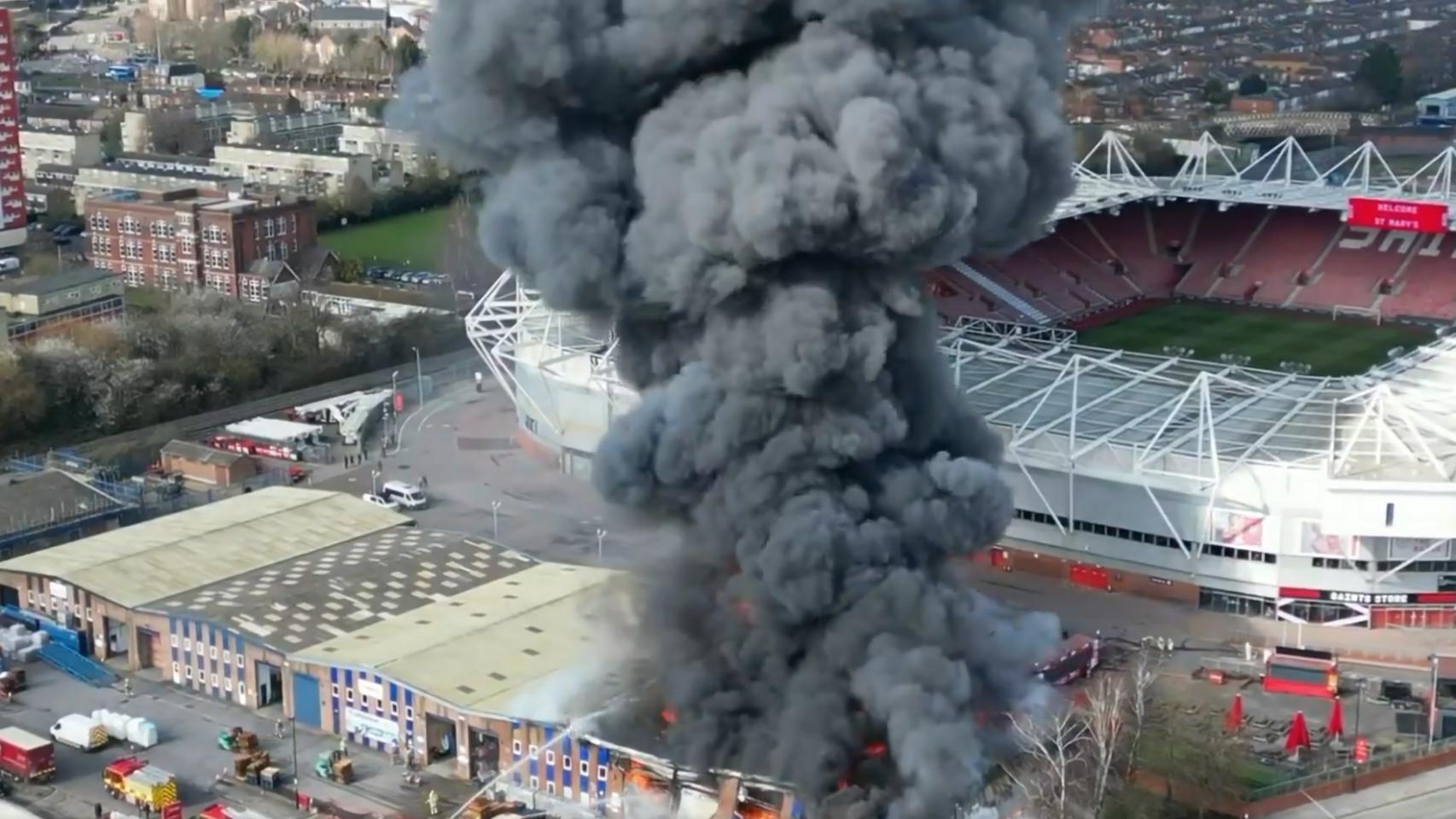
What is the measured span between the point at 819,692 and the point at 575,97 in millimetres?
6083

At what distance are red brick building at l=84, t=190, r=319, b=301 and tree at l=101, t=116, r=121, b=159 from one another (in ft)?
58.3

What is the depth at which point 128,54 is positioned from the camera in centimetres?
10150

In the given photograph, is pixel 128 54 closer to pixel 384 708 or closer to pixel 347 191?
pixel 347 191

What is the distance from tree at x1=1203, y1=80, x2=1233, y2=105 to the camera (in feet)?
280

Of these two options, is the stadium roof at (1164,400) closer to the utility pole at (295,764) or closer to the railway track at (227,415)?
the railway track at (227,415)

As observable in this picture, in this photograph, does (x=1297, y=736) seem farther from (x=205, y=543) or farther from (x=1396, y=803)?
(x=205, y=543)

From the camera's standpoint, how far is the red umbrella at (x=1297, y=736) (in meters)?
24.6

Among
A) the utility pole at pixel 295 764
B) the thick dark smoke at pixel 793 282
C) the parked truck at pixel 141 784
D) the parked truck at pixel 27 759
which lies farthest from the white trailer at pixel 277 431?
the thick dark smoke at pixel 793 282

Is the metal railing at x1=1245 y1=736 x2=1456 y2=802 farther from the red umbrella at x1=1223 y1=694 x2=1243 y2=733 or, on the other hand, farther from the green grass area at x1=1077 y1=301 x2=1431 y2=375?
the green grass area at x1=1077 y1=301 x2=1431 y2=375

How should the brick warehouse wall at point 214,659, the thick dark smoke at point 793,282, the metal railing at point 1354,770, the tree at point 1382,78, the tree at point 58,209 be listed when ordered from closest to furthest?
the thick dark smoke at point 793,282 < the metal railing at point 1354,770 < the brick warehouse wall at point 214,659 < the tree at point 58,209 < the tree at point 1382,78

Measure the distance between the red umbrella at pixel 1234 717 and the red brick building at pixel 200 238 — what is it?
110ft

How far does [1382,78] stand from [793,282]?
244ft

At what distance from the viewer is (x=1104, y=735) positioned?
67.8 feet

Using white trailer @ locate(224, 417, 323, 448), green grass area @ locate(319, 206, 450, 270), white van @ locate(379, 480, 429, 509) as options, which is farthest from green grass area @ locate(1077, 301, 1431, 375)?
green grass area @ locate(319, 206, 450, 270)
